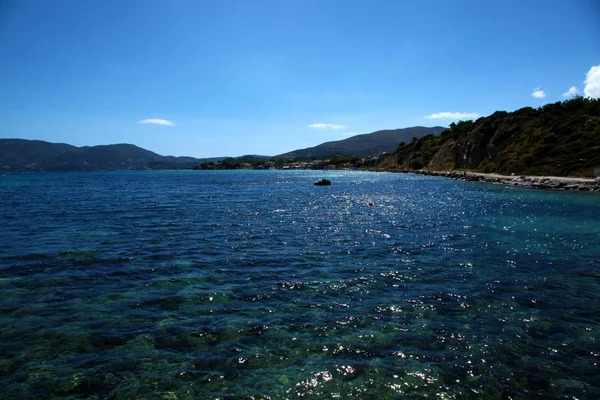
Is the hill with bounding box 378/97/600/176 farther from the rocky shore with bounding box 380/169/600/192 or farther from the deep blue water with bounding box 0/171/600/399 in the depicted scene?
the deep blue water with bounding box 0/171/600/399

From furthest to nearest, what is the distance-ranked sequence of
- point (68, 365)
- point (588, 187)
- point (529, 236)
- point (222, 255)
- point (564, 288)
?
point (588, 187) → point (529, 236) → point (222, 255) → point (564, 288) → point (68, 365)

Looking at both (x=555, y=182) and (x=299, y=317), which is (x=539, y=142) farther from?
(x=299, y=317)

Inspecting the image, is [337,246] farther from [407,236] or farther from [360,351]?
[360,351]

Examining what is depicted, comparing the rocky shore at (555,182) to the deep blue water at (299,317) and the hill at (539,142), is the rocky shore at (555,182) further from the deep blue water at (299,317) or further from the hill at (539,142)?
the deep blue water at (299,317)

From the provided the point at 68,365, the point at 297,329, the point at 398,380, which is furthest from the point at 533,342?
the point at 68,365

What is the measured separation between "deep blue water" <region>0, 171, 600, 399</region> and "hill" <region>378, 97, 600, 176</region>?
58.2m

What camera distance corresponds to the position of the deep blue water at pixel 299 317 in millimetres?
7871

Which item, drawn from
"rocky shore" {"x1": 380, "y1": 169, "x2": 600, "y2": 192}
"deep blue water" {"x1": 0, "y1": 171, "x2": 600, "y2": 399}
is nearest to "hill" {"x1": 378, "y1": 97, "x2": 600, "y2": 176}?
"rocky shore" {"x1": 380, "y1": 169, "x2": 600, "y2": 192}

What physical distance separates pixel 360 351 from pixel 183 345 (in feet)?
16.7

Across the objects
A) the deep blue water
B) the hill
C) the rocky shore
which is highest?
the hill

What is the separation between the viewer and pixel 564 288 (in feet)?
44.9

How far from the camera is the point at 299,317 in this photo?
36.9 feet

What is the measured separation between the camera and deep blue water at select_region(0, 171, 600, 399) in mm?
7871

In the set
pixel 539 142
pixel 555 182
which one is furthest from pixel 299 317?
pixel 539 142
